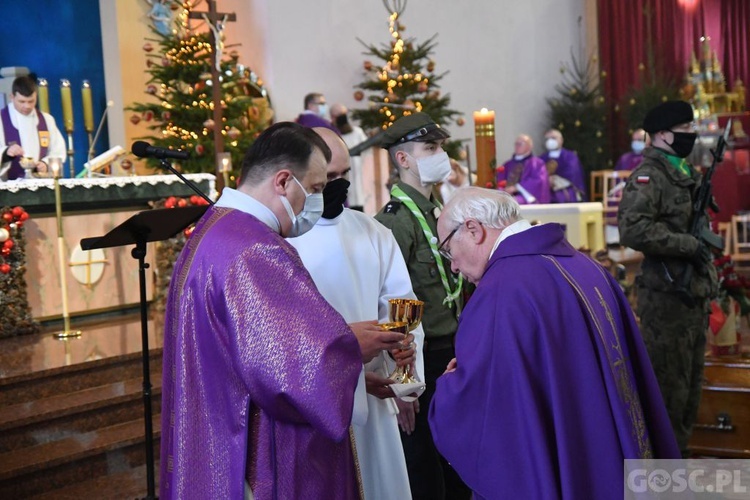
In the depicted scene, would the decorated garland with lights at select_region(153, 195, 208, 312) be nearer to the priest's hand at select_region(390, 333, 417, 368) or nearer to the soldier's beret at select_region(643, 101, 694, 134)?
the soldier's beret at select_region(643, 101, 694, 134)

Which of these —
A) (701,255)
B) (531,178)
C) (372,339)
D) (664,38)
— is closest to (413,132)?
(372,339)

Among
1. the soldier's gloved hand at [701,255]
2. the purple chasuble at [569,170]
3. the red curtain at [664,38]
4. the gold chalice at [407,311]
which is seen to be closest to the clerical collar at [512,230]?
the gold chalice at [407,311]

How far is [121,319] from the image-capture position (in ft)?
24.2

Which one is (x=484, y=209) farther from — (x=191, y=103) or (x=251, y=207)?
(x=191, y=103)

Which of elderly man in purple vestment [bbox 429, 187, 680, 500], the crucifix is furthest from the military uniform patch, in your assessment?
the crucifix

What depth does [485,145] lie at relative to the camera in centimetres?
481

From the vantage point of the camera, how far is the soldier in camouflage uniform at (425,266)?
370 centimetres

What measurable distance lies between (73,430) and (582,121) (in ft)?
42.4

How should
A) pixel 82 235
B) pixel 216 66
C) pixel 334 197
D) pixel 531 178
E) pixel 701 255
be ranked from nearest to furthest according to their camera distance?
A: 1. pixel 334 197
2. pixel 701 255
3. pixel 82 235
4. pixel 216 66
5. pixel 531 178

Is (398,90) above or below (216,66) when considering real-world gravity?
above

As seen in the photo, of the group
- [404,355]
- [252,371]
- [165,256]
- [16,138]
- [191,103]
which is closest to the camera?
[252,371]

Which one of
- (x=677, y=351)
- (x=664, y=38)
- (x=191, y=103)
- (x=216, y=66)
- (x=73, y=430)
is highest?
(x=664, y=38)

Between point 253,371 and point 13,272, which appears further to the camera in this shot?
point 13,272

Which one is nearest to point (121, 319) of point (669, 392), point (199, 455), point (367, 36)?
point (669, 392)
